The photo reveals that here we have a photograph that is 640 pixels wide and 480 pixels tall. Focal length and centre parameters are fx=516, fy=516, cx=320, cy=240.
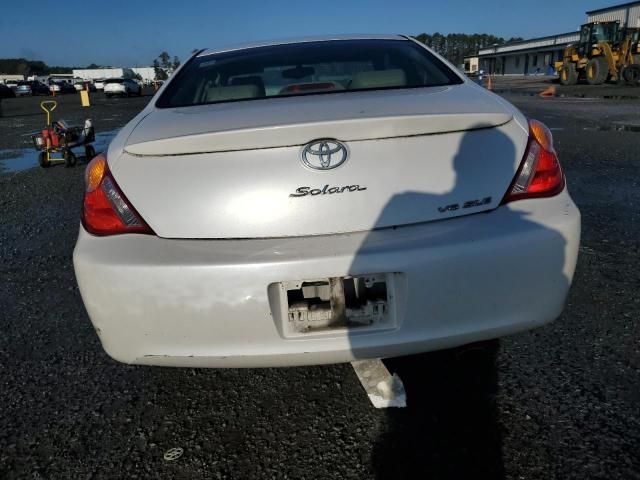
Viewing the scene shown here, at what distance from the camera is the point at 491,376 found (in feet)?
6.98

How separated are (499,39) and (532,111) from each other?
377ft

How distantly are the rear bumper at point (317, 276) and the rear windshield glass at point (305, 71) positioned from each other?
904mm

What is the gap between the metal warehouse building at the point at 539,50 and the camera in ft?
148

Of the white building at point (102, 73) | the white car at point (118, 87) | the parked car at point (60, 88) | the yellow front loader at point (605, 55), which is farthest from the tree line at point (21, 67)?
the yellow front loader at point (605, 55)

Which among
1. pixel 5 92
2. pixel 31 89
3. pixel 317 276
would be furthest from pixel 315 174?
pixel 31 89

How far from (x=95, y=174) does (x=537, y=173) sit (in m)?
1.52

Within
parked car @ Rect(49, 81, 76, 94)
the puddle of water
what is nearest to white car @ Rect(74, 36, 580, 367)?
the puddle of water

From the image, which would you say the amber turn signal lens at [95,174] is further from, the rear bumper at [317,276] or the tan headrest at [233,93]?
the tan headrest at [233,93]

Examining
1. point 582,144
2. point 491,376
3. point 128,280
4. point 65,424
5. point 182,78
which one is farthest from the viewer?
point 582,144

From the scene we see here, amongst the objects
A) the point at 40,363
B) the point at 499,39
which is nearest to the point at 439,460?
the point at 40,363

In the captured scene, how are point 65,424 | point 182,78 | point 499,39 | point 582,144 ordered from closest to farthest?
point 65,424
point 182,78
point 582,144
point 499,39

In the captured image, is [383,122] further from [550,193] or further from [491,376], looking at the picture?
[491,376]

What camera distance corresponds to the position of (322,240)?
1.60 m

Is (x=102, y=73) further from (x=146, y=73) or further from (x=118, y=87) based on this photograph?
(x=118, y=87)
